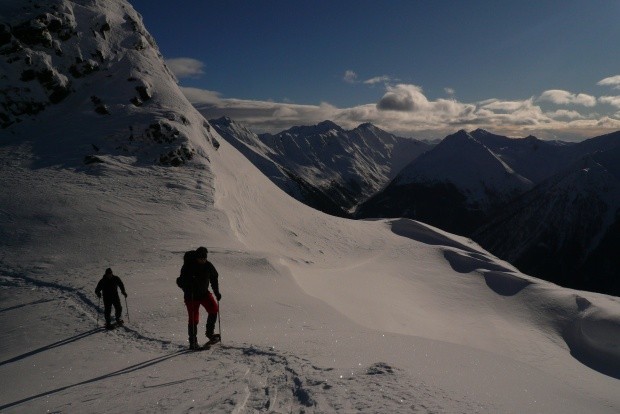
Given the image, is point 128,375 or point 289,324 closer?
point 128,375

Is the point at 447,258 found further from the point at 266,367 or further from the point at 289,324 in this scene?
the point at 266,367

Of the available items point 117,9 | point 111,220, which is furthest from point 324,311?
point 117,9

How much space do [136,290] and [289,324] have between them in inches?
242

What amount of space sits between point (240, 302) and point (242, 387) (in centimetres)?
776

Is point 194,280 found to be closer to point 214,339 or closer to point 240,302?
point 214,339

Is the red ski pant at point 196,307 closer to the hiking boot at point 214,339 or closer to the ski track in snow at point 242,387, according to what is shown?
the hiking boot at point 214,339

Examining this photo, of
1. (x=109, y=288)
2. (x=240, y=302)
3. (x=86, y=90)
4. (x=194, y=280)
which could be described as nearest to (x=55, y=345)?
(x=109, y=288)

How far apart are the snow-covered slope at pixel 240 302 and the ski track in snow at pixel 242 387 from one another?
4cm

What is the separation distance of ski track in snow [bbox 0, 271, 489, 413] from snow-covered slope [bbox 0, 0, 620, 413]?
0.04 m

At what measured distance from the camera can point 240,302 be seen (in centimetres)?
1492

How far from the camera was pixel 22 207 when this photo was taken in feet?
78.3

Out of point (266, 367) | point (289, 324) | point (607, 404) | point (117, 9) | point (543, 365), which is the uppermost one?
point (117, 9)

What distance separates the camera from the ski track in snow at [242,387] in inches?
261

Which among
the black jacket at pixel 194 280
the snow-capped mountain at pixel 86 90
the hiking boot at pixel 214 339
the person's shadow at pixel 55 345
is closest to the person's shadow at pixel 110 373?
the person's shadow at pixel 55 345
